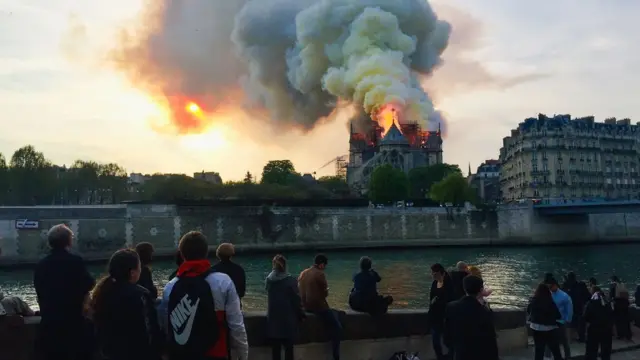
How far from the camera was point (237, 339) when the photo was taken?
15.0 ft

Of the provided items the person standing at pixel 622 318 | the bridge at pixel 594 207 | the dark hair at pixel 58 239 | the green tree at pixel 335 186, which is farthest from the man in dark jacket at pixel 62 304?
the green tree at pixel 335 186

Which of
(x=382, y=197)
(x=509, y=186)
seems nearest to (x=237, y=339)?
(x=382, y=197)

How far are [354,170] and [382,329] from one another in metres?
114

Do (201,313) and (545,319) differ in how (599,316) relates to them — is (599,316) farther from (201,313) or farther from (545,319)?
(201,313)

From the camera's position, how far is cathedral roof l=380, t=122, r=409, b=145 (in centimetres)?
11269

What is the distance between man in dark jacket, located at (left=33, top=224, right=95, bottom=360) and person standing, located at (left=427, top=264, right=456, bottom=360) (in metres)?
4.97

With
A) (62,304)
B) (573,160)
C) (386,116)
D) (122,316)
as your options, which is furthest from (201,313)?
(386,116)

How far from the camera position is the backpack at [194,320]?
174 inches

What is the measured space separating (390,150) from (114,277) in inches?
4277

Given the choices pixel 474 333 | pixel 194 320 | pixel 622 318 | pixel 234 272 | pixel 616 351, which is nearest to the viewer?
pixel 194 320

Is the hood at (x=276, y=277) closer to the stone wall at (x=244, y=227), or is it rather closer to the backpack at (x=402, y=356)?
the backpack at (x=402, y=356)

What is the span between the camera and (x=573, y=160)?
8756 centimetres

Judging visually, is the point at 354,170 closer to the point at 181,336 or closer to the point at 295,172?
the point at 295,172

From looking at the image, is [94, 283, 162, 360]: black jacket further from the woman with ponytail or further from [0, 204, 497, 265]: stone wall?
[0, 204, 497, 265]: stone wall
